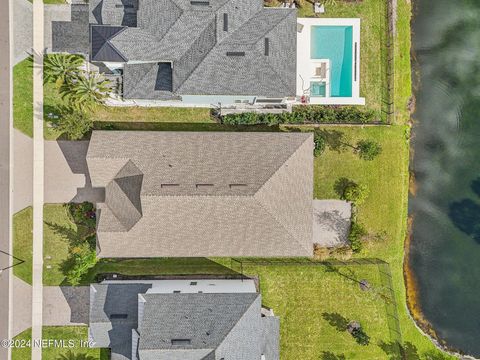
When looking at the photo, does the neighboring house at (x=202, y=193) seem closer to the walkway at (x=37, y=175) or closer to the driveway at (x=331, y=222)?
the driveway at (x=331, y=222)

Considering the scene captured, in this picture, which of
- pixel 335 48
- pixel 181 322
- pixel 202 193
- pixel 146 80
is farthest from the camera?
pixel 335 48

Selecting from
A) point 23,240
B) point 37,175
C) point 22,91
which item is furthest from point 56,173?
point 22,91

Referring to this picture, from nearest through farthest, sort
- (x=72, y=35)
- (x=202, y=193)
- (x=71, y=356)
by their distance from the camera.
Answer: (x=202, y=193)
(x=72, y=35)
(x=71, y=356)

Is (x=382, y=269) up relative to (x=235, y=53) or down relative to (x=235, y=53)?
down

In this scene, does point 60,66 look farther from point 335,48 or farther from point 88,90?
point 335,48
